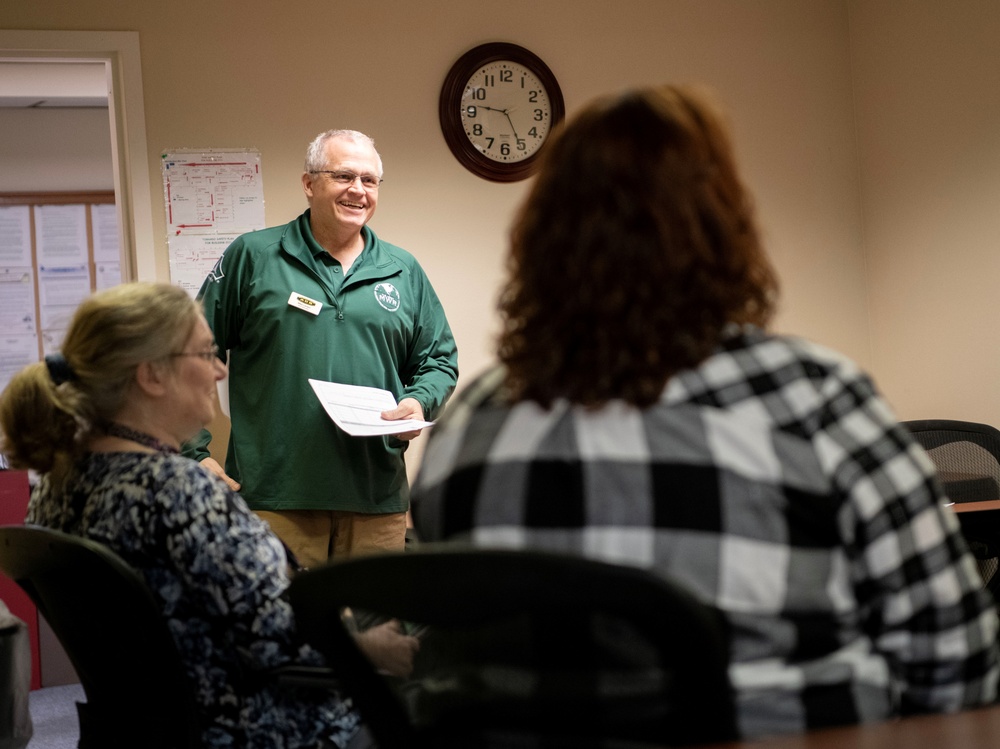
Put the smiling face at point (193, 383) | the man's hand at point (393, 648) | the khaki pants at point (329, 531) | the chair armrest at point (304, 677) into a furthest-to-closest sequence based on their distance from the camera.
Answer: the khaki pants at point (329, 531)
the smiling face at point (193, 383)
the chair armrest at point (304, 677)
the man's hand at point (393, 648)

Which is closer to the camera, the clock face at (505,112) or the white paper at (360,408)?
the white paper at (360,408)

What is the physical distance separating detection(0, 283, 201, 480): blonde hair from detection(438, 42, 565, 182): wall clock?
8.26ft

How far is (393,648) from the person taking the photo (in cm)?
116

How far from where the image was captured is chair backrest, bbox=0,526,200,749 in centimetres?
134

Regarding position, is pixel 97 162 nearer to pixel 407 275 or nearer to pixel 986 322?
pixel 407 275

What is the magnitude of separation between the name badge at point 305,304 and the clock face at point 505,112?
50.0 inches

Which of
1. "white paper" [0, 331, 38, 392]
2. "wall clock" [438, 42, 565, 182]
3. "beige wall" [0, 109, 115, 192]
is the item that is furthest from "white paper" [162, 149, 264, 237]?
"white paper" [0, 331, 38, 392]

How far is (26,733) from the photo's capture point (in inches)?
74.7

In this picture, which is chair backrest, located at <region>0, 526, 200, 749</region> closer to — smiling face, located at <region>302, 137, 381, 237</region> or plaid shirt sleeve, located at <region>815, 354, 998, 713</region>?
plaid shirt sleeve, located at <region>815, 354, 998, 713</region>

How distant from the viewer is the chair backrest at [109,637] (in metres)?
1.34

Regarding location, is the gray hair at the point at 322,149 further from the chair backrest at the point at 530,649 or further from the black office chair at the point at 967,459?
the chair backrest at the point at 530,649

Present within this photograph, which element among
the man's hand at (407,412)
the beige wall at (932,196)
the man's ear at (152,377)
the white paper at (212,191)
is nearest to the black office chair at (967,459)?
the beige wall at (932,196)

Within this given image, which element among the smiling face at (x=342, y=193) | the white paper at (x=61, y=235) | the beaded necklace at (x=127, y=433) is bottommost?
the beaded necklace at (x=127, y=433)

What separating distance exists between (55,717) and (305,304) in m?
1.95
